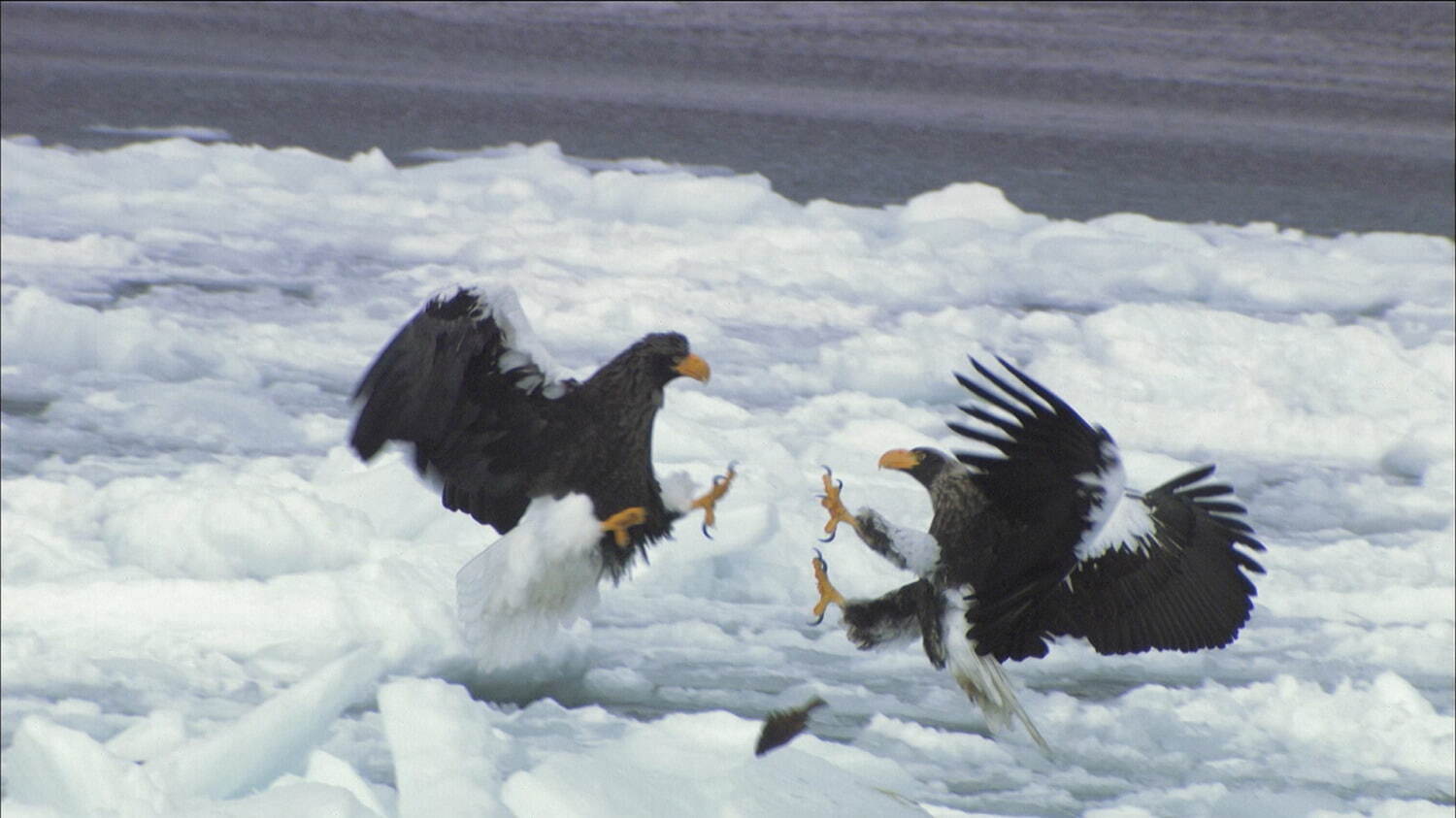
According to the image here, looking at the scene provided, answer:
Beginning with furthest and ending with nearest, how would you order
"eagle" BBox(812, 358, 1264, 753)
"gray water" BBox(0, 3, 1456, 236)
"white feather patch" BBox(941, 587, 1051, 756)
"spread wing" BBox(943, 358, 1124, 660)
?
1. "gray water" BBox(0, 3, 1456, 236)
2. "white feather patch" BBox(941, 587, 1051, 756)
3. "eagle" BBox(812, 358, 1264, 753)
4. "spread wing" BBox(943, 358, 1124, 660)

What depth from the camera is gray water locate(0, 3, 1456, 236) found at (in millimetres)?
14234

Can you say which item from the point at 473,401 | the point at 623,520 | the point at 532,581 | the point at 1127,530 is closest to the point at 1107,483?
the point at 1127,530

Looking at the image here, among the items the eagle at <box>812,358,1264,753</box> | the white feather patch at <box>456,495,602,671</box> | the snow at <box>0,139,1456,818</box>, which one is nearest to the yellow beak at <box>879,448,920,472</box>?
the eagle at <box>812,358,1264,753</box>

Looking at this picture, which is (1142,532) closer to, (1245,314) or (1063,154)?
(1245,314)

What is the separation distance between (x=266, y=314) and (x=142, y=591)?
3.10 meters

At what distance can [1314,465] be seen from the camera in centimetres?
605

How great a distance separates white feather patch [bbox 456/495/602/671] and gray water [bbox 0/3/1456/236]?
8.84m

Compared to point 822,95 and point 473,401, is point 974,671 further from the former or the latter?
point 822,95

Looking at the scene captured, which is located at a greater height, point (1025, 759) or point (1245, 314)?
point (1245, 314)

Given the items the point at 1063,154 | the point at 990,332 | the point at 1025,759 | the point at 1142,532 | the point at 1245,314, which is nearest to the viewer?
the point at 1142,532

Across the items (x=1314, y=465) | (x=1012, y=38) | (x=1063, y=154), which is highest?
(x=1012, y=38)

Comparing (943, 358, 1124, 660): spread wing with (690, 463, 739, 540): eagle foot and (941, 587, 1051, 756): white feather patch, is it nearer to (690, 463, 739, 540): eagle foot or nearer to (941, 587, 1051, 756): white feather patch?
(941, 587, 1051, 756): white feather patch

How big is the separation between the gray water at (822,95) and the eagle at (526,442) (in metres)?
8.82

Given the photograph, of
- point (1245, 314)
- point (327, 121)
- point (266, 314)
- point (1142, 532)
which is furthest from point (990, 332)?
point (327, 121)
